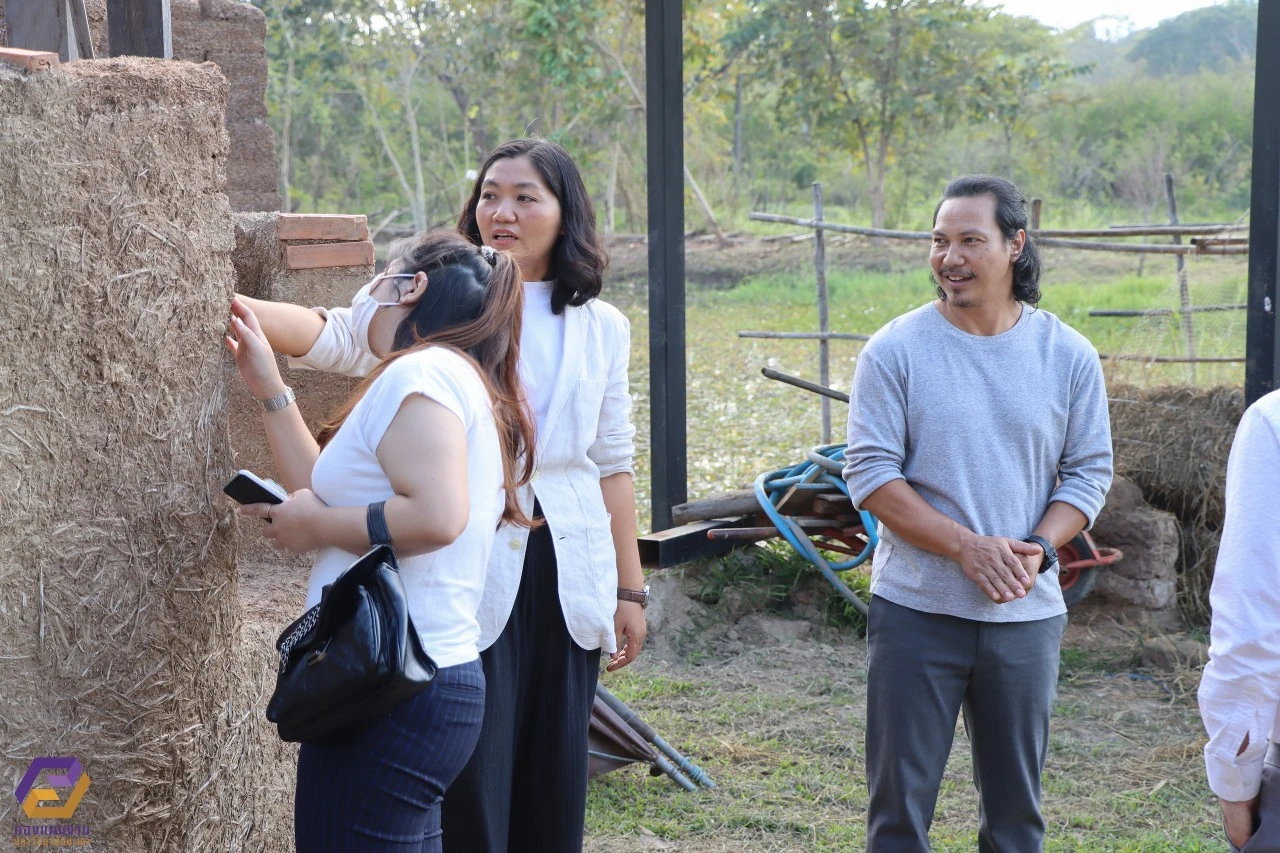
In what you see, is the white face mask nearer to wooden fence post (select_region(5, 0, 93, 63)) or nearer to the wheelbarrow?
wooden fence post (select_region(5, 0, 93, 63))

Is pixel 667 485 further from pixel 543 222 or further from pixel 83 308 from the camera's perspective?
pixel 83 308

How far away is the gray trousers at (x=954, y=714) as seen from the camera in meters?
2.38

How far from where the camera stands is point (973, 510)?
95.0 inches

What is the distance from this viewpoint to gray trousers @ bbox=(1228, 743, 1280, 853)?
5.28 ft

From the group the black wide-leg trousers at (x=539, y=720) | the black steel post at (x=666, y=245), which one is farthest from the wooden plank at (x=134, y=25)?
the black steel post at (x=666, y=245)

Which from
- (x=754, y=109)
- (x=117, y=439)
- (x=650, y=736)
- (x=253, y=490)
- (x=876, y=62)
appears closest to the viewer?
(x=253, y=490)

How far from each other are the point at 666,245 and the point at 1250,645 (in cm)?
355

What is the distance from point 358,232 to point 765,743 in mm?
2075

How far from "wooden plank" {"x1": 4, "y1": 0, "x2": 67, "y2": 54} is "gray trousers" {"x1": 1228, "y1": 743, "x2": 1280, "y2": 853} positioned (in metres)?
2.37

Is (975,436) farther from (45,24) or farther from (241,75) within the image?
(241,75)

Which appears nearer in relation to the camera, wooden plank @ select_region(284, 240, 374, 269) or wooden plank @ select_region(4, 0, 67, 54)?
wooden plank @ select_region(4, 0, 67, 54)

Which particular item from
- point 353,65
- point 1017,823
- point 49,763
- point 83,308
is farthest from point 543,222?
point 353,65

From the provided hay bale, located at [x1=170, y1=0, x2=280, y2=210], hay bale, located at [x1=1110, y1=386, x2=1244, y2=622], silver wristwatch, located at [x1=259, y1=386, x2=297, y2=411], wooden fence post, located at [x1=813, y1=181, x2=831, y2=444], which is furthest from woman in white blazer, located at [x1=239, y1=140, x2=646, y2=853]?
wooden fence post, located at [x1=813, y1=181, x2=831, y2=444]

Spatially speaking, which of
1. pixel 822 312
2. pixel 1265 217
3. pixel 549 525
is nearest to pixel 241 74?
pixel 549 525
